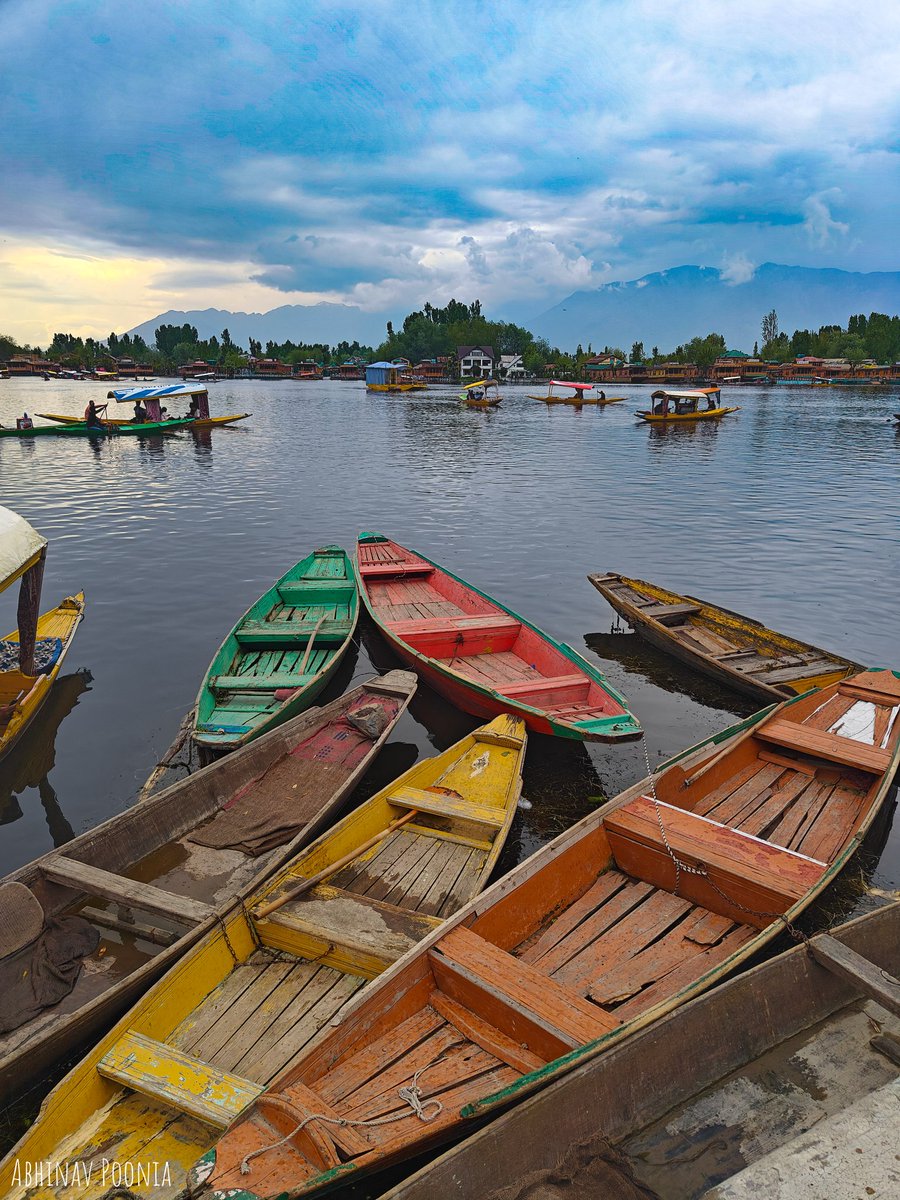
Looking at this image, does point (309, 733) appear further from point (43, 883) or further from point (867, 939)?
point (867, 939)

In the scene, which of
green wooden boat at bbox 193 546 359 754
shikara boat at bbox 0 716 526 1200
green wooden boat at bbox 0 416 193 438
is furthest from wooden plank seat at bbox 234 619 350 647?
green wooden boat at bbox 0 416 193 438

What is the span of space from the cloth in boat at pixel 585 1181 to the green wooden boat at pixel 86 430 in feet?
158

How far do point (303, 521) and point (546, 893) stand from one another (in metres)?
19.6

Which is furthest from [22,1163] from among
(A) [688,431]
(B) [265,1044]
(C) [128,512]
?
(A) [688,431]

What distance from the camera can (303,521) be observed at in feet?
78.3

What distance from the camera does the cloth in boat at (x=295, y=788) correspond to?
23.5 ft

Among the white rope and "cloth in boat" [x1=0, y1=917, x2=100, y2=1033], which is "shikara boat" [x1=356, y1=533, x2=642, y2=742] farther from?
"cloth in boat" [x1=0, y1=917, x2=100, y2=1033]

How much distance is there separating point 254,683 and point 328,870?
4392 mm

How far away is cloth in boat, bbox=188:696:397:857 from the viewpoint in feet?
23.5

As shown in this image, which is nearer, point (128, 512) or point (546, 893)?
point (546, 893)

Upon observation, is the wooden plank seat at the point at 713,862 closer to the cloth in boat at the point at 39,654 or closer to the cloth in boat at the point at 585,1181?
the cloth in boat at the point at 585,1181

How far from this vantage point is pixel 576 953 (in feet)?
18.4

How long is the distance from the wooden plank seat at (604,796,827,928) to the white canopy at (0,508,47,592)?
24.6ft

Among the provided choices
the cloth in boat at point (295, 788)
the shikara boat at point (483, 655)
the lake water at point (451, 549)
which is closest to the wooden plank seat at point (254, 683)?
the cloth in boat at point (295, 788)
